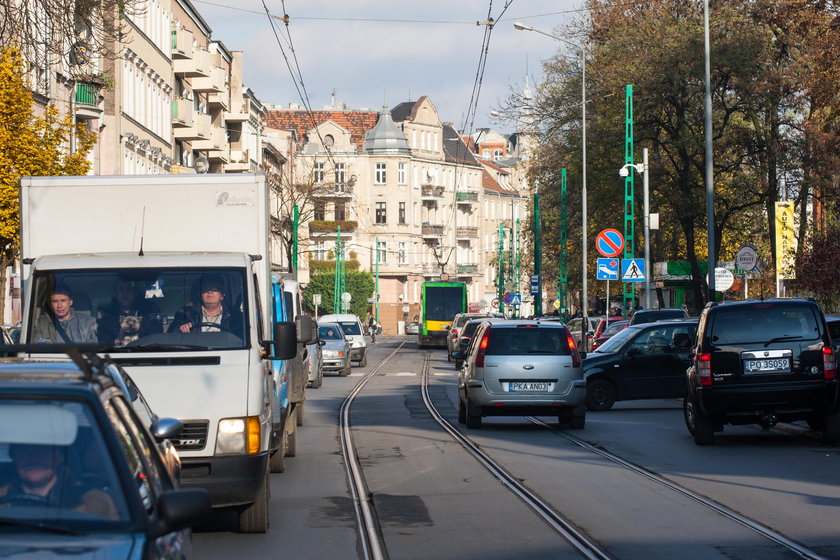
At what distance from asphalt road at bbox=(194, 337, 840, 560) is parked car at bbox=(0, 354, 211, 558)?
445 cm

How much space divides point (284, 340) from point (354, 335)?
36.4 m

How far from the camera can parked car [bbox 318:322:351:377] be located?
3941 cm

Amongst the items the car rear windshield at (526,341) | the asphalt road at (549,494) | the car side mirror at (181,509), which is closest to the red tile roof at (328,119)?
the car rear windshield at (526,341)

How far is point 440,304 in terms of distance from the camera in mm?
66500

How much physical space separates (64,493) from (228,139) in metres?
78.9

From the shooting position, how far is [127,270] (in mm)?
10266

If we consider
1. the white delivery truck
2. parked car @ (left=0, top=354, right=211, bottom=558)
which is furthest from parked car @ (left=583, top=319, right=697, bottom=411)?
parked car @ (left=0, top=354, right=211, bottom=558)

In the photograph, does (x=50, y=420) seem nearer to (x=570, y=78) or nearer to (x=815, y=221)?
(x=815, y=221)

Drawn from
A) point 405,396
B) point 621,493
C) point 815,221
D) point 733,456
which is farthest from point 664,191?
point 621,493

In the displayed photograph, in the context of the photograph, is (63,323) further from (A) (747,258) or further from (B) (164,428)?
(A) (747,258)

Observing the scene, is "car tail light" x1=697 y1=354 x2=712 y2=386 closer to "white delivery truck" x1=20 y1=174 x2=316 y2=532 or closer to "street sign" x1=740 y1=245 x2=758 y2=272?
"white delivery truck" x1=20 y1=174 x2=316 y2=532

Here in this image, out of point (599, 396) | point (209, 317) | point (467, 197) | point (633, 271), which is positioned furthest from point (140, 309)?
point (467, 197)

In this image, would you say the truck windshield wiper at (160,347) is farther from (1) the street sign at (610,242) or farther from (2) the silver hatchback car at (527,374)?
(1) the street sign at (610,242)

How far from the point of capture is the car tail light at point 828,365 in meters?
16.6
